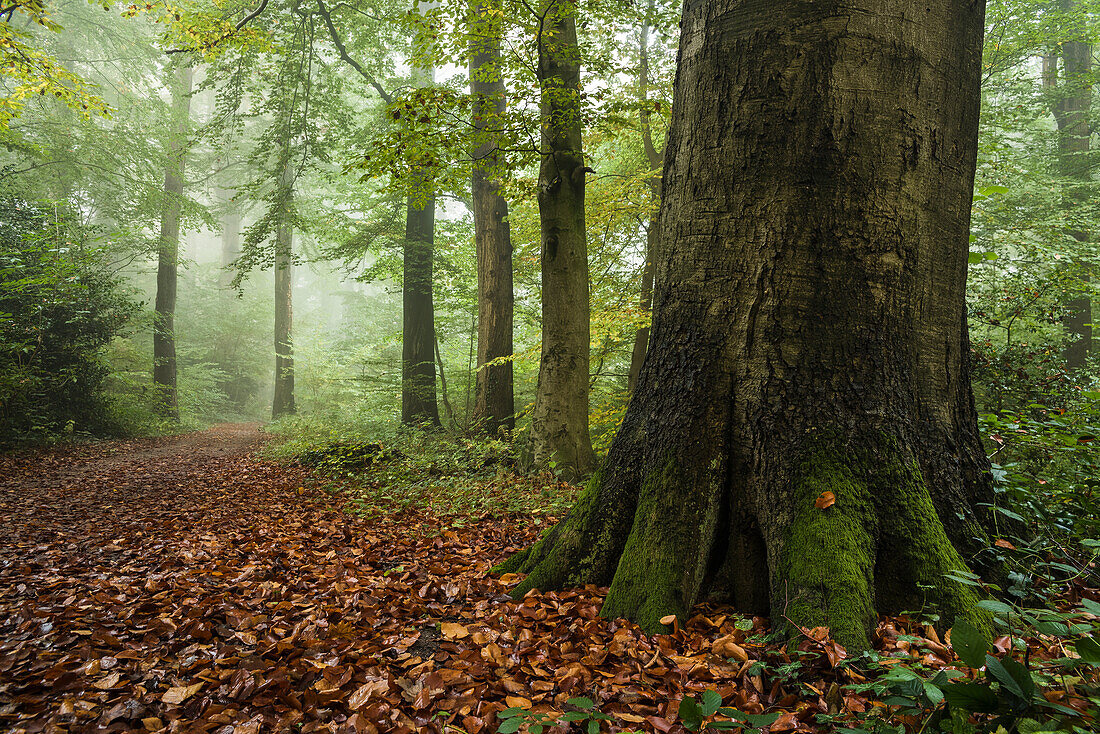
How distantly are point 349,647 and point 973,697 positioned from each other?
226 centimetres

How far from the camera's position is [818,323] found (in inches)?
85.0

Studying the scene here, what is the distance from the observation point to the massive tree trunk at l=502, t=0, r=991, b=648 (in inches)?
Answer: 81.7

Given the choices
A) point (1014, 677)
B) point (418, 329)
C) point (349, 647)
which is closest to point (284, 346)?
point (418, 329)

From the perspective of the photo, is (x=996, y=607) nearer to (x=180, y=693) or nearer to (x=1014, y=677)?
(x=1014, y=677)

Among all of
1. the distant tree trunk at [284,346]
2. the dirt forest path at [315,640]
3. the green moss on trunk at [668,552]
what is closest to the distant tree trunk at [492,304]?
the dirt forest path at [315,640]

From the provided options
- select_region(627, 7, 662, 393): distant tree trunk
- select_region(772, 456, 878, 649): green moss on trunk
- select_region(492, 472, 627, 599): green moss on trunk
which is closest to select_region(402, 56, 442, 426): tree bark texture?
select_region(627, 7, 662, 393): distant tree trunk

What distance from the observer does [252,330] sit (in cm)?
2322

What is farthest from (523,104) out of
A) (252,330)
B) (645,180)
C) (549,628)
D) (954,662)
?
(252,330)

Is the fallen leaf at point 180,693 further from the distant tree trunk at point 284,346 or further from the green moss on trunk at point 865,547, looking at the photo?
the distant tree trunk at point 284,346

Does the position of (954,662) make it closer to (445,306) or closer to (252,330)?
(445,306)

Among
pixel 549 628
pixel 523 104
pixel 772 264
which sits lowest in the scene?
pixel 549 628

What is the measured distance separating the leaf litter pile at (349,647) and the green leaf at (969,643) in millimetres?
311

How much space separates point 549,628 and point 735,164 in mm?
2310

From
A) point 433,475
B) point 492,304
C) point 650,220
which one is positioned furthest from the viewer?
point 650,220
